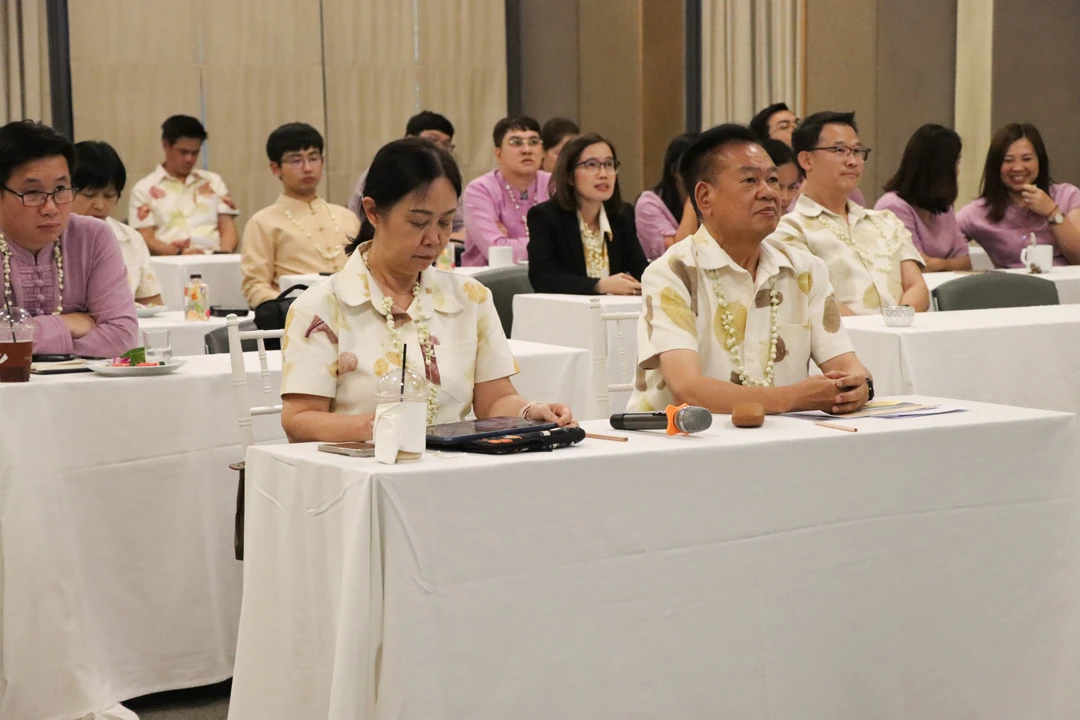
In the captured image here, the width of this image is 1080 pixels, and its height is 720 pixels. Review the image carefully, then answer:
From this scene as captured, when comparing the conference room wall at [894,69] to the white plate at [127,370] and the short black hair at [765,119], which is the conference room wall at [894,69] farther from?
the white plate at [127,370]

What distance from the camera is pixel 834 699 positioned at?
2309 mm

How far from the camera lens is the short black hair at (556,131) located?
7.50 m

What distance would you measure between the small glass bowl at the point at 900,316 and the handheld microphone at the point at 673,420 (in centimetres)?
131

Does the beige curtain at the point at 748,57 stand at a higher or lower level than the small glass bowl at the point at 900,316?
higher

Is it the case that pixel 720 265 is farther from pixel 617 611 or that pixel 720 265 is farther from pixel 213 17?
pixel 213 17

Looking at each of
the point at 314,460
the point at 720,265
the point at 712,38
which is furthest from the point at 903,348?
the point at 712,38

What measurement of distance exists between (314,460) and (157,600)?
4.08 feet

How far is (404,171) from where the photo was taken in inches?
103

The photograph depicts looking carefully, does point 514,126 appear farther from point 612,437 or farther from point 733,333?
point 612,437

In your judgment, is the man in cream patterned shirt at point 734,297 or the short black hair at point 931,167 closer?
the man in cream patterned shirt at point 734,297

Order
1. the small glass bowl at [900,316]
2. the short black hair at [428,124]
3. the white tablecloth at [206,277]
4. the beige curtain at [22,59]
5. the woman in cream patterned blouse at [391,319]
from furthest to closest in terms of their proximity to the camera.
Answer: the beige curtain at [22,59]
the short black hair at [428,124]
the white tablecloth at [206,277]
the small glass bowl at [900,316]
the woman in cream patterned blouse at [391,319]

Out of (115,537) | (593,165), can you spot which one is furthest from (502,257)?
(115,537)

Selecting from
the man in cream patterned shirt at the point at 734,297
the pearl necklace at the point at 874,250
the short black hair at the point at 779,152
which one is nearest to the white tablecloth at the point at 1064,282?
the pearl necklace at the point at 874,250

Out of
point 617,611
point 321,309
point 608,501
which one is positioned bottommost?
point 617,611
